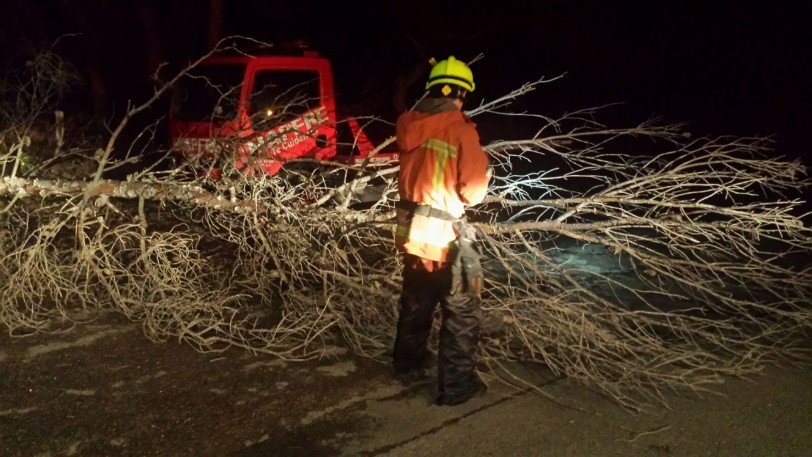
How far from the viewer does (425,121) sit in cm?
371

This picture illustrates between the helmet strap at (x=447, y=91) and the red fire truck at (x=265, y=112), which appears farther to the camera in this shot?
the red fire truck at (x=265, y=112)

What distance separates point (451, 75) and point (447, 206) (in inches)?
26.7

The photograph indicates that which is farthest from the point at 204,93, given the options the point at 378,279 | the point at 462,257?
the point at 462,257

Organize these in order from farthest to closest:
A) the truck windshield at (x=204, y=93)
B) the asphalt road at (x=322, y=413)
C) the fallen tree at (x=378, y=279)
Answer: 1. the truck windshield at (x=204, y=93)
2. the fallen tree at (x=378, y=279)
3. the asphalt road at (x=322, y=413)

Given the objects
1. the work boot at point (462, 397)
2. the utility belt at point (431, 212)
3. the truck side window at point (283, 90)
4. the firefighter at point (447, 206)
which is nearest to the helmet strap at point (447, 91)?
the firefighter at point (447, 206)

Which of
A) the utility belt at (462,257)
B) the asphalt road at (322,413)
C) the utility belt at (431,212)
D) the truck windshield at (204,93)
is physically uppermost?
the truck windshield at (204,93)

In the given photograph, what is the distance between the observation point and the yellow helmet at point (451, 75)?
3.76 m

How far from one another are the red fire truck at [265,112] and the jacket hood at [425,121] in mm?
1541

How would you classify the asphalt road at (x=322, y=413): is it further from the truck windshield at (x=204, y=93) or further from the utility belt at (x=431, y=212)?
the truck windshield at (x=204, y=93)

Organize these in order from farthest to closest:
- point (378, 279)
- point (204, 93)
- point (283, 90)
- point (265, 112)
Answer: point (283, 90)
point (204, 93)
point (265, 112)
point (378, 279)

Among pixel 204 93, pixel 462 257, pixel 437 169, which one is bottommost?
pixel 462 257

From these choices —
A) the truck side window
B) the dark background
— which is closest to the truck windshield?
the truck side window

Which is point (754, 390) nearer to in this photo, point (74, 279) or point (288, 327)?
point (288, 327)

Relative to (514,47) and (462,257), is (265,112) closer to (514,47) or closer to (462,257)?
(462,257)
